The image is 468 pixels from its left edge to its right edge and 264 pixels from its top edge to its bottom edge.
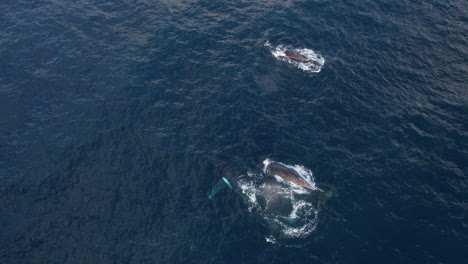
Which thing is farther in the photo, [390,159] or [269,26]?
[269,26]

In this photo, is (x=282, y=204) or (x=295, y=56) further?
(x=295, y=56)

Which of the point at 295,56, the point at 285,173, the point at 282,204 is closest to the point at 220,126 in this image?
the point at 285,173

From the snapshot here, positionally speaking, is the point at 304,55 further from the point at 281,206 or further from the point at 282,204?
the point at 281,206

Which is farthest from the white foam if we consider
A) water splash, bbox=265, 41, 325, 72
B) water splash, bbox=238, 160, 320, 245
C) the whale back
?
water splash, bbox=265, 41, 325, 72

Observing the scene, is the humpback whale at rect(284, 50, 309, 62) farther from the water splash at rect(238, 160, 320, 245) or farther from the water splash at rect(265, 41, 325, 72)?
the water splash at rect(238, 160, 320, 245)

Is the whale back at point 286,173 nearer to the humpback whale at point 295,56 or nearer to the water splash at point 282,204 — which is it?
the water splash at point 282,204

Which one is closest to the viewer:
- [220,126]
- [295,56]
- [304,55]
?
[220,126]

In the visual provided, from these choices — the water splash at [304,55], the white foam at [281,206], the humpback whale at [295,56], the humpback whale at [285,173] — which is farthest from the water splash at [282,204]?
the humpback whale at [295,56]

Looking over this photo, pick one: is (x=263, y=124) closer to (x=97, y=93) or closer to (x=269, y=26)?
(x=269, y=26)

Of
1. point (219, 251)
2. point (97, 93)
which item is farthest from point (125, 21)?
point (219, 251)
